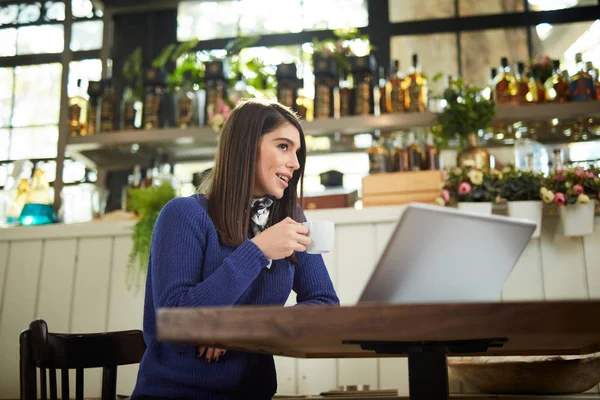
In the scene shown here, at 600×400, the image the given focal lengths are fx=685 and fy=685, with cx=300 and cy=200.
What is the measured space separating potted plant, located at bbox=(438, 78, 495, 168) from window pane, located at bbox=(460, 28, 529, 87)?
0.74 metres

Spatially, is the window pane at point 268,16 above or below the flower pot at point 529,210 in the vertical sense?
above

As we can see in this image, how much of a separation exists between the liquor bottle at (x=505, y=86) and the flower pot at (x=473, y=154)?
0.88 ft

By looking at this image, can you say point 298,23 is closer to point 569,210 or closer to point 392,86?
point 392,86

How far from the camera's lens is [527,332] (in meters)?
0.72

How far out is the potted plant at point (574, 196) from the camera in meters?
2.14

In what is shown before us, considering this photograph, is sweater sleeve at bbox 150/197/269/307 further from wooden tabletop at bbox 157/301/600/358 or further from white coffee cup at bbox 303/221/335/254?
wooden tabletop at bbox 157/301/600/358

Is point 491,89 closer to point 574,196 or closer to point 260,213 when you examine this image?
point 574,196

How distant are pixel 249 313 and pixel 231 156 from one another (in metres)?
0.78

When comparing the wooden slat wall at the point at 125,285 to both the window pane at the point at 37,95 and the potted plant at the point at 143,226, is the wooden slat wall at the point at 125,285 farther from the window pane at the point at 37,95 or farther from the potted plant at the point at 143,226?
the window pane at the point at 37,95

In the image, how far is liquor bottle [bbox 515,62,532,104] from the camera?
274 centimetres

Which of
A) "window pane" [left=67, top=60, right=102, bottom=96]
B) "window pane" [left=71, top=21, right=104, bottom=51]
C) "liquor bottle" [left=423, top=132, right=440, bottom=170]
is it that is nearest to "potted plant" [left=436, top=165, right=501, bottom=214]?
"liquor bottle" [left=423, top=132, right=440, bottom=170]

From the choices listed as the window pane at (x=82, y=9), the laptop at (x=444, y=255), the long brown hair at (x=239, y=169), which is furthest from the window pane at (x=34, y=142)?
the laptop at (x=444, y=255)

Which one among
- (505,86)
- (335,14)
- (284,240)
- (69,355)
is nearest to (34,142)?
(335,14)

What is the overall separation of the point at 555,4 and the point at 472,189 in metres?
1.63
